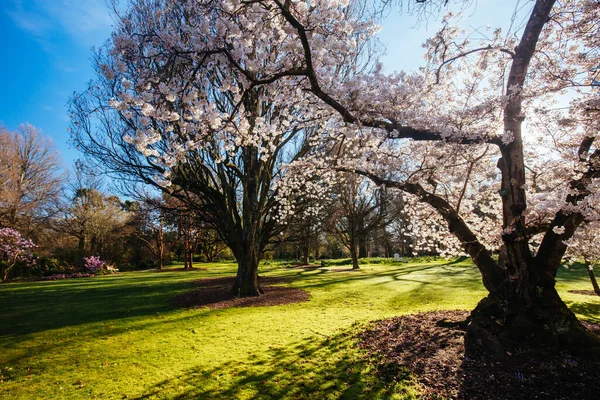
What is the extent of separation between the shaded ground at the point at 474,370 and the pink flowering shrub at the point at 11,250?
2148cm

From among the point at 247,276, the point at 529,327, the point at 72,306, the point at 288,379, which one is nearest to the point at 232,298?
the point at 247,276

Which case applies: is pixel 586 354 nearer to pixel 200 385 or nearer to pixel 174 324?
pixel 200 385

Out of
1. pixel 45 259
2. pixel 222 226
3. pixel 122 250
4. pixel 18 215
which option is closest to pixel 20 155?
pixel 18 215

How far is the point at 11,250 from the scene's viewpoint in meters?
18.8

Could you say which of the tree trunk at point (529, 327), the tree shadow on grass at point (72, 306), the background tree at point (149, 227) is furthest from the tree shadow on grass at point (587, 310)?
the background tree at point (149, 227)

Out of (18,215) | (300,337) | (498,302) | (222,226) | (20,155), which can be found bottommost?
(300,337)

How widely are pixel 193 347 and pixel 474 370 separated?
199 inches

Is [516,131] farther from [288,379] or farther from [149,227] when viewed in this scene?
[149,227]

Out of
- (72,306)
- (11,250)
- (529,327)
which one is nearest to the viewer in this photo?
(529,327)

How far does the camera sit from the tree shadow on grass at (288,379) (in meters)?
4.16

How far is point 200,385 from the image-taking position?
14.5 feet

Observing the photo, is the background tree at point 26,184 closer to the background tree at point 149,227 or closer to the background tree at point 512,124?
the background tree at point 149,227

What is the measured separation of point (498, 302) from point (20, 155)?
3499 cm

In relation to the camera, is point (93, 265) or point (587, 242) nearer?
point (587, 242)
